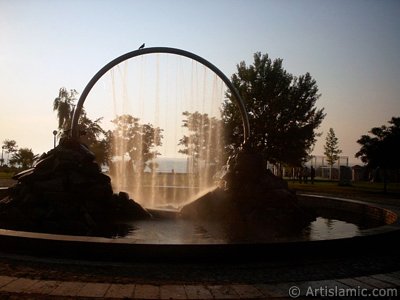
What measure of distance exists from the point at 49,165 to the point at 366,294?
11088mm

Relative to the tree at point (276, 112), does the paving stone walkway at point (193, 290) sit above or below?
below

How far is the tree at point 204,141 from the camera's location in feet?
120

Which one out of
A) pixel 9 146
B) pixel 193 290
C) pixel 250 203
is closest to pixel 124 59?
pixel 250 203

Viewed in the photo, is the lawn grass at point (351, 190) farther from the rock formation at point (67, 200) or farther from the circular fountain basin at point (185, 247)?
the circular fountain basin at point (185, 247)

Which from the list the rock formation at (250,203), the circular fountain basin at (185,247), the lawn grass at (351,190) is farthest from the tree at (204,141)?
the circular fountain basin at (185,247)

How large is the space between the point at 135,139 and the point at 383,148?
94.0ft

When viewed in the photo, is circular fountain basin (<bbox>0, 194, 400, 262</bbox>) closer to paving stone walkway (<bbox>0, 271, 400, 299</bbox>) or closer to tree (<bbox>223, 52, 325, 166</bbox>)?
paving stone walkway (<bbox>0, 271, 400, 299</bbox>)

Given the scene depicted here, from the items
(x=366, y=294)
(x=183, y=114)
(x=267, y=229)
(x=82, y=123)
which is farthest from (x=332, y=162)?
(x=366, y=294)

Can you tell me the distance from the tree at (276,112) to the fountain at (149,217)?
17942 mm

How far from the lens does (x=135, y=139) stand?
1895 inches

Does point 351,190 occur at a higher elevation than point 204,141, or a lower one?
lower

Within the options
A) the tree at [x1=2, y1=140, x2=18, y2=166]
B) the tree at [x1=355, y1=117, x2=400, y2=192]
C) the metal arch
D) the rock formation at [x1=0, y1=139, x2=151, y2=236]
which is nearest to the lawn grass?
the tree at [x1=355, y1=117, x2=400, y2=192]

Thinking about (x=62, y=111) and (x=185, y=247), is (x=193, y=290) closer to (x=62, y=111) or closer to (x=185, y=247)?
(x=185, y=247)

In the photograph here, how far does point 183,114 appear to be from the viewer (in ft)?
139
